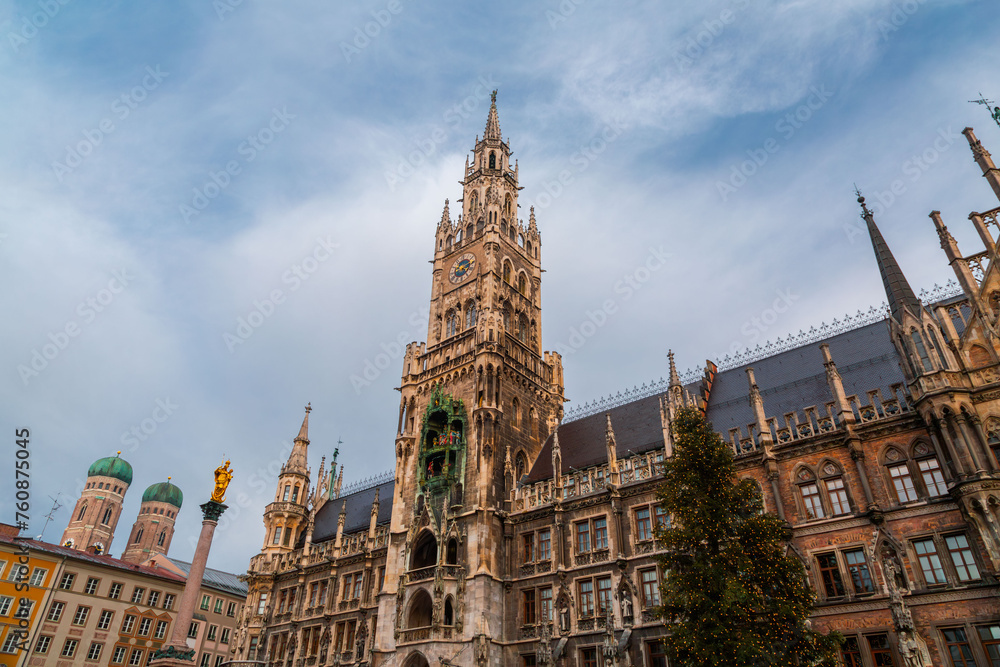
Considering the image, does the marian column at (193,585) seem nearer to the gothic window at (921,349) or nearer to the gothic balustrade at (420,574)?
the gothic balustrade at (420,574)

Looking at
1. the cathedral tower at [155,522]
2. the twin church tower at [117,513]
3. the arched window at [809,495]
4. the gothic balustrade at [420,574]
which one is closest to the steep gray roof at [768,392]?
the arched window at [809,495]

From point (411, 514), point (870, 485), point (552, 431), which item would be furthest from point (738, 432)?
point (411, 514)

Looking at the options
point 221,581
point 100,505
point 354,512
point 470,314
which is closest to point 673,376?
point 470,314

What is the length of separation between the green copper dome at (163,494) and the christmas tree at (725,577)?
12395 centimetres

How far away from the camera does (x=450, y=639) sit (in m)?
32.4

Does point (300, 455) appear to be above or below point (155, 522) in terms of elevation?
below

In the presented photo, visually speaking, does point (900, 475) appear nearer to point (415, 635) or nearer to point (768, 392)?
point (768, 392)

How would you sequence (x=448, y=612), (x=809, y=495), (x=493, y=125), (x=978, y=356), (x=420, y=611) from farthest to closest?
(x=493, y=125) < (x=420, y=611) < (x=448, y=612) < (x=809, y=495) < (x=978, y=356)

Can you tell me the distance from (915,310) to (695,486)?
13.5 metres

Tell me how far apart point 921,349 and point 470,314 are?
90.7 ft

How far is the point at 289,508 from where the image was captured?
5041 centimetres

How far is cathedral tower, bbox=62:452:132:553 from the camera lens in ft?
359

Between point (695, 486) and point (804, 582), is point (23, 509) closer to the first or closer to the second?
point (695, 486)

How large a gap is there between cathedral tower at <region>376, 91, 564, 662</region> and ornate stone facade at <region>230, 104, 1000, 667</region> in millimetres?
151
